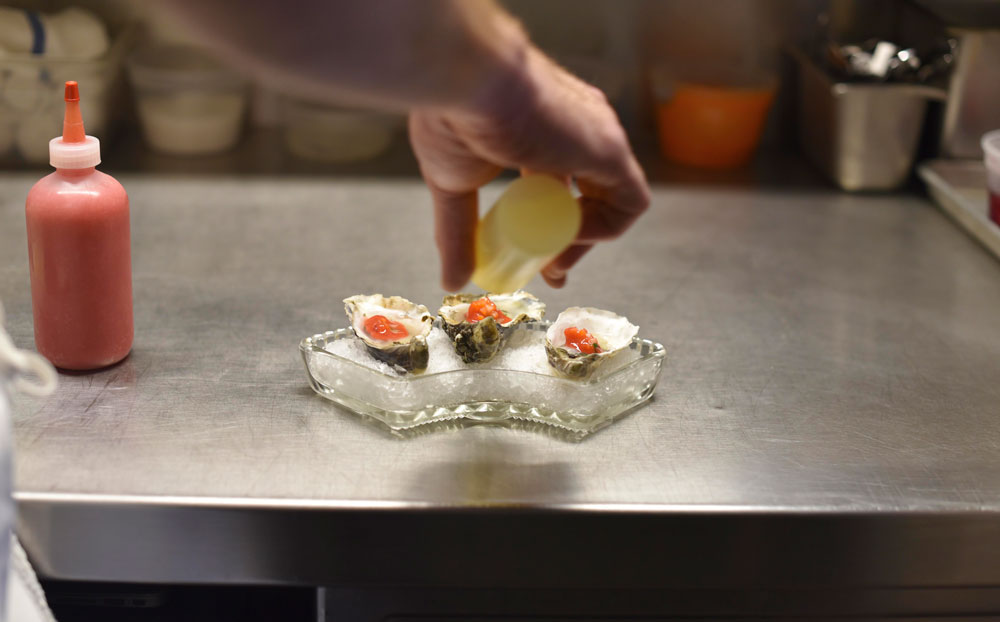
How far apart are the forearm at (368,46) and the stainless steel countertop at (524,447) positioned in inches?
12.3

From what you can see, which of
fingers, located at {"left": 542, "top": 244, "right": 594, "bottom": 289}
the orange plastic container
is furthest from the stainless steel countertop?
the orange plastic container

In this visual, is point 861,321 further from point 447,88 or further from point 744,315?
point 447,88

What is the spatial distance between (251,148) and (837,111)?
926 mm

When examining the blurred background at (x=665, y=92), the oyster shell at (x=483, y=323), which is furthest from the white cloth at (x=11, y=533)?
the blurred background at (x=665, y=92)

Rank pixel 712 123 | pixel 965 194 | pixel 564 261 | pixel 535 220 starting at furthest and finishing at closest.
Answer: pixel 712 123 < pixel 965 194 < pixel 564 261 < pixel 535 220

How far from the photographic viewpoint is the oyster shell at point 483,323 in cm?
89

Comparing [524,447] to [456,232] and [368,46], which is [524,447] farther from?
[368,46]

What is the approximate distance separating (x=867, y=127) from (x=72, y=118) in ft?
3.75

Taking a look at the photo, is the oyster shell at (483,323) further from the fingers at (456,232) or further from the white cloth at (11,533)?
the white cloth at (11,533)

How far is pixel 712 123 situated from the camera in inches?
64.8

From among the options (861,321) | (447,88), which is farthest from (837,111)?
(447,88)

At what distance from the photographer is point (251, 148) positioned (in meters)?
1.70

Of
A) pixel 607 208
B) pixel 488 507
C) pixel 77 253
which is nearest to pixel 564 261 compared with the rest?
pixel 607 208

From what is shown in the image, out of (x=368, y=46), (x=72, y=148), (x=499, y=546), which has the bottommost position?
(x=499, y=546)
